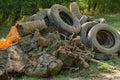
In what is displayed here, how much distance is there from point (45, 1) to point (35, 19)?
11667 millimetres

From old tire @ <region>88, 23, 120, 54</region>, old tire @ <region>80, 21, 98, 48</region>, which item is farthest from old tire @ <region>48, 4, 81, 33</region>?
old tire @ <region>88, 23, 120, 54</region>

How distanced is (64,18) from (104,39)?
5.64 feet

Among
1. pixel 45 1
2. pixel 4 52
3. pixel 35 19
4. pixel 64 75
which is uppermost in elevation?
pixel 45 1

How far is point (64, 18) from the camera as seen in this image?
11508 millimetres

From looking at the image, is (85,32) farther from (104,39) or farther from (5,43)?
(5,43)

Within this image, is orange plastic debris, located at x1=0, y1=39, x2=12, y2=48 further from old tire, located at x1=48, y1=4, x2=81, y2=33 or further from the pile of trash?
old tire, located at x1=48, y1=4, x2=81, y2=33

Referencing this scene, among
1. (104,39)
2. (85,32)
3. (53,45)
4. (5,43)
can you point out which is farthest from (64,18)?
(53,45)

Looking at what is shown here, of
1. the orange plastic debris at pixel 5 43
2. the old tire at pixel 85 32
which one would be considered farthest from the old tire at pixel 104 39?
the orange plastic debris at pixel 5 43

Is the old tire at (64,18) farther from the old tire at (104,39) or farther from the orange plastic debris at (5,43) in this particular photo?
the orange plastic debris at (5,43)

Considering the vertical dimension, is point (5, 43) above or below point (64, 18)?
below

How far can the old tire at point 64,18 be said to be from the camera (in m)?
10.2

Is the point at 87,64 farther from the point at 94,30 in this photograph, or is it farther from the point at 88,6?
the point at 88,6

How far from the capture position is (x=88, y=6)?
1235 inches

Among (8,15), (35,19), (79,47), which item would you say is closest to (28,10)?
(8,15)
